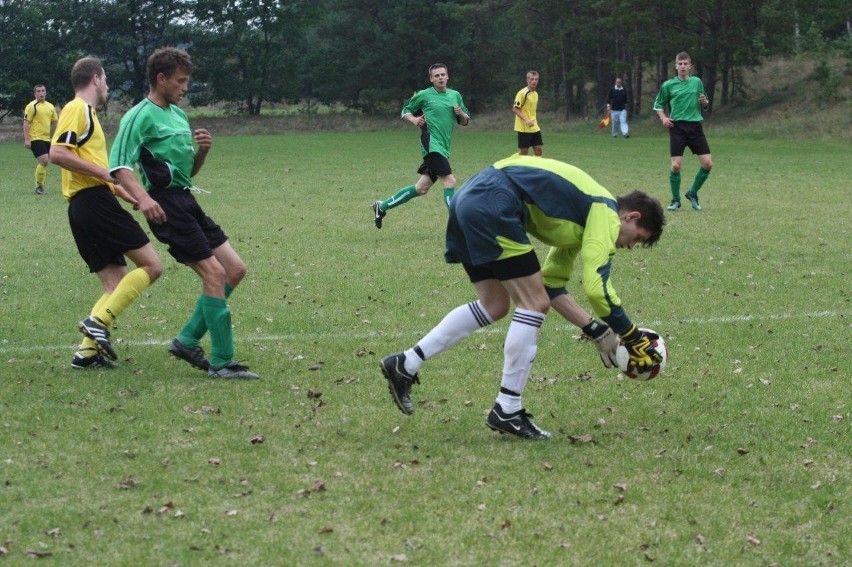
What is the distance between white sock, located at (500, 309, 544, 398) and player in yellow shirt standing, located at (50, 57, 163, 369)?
9.59ft

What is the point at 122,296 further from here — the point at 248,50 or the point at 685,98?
the point at 248,50

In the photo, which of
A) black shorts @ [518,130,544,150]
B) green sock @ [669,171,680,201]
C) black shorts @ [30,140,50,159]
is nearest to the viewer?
green sock @ [669,171,680,201]

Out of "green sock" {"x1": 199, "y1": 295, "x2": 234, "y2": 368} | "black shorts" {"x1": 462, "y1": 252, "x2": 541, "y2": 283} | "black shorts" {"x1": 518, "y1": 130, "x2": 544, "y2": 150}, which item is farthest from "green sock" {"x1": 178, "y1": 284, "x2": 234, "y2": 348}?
"black shorts" {"x1": 518, "y1": 130, "x2": 544, "y2": 150}

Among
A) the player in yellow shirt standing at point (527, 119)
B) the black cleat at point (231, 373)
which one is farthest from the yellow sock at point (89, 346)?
the player in yellow shirt standing at point (527, 119)

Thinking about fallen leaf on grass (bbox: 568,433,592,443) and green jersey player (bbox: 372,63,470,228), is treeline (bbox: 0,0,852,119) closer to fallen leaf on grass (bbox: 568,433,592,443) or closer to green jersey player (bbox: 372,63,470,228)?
green jersey player (bbox: 372,63,470,228)

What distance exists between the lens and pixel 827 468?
5.55 meters

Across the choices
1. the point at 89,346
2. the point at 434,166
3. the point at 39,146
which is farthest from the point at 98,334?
the point at 39,146

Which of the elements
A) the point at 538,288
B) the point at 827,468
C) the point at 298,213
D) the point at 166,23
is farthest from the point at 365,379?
the point at 166,23

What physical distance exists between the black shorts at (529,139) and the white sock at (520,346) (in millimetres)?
16957

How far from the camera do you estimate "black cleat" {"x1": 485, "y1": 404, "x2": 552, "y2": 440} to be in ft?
19.7

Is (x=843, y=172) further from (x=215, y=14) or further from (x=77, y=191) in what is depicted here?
(x=215, y=14)

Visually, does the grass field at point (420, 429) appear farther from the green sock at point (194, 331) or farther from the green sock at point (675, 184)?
the green sock at point (675, 184)

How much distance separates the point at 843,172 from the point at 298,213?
11.6 metres

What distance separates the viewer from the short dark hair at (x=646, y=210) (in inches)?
230
